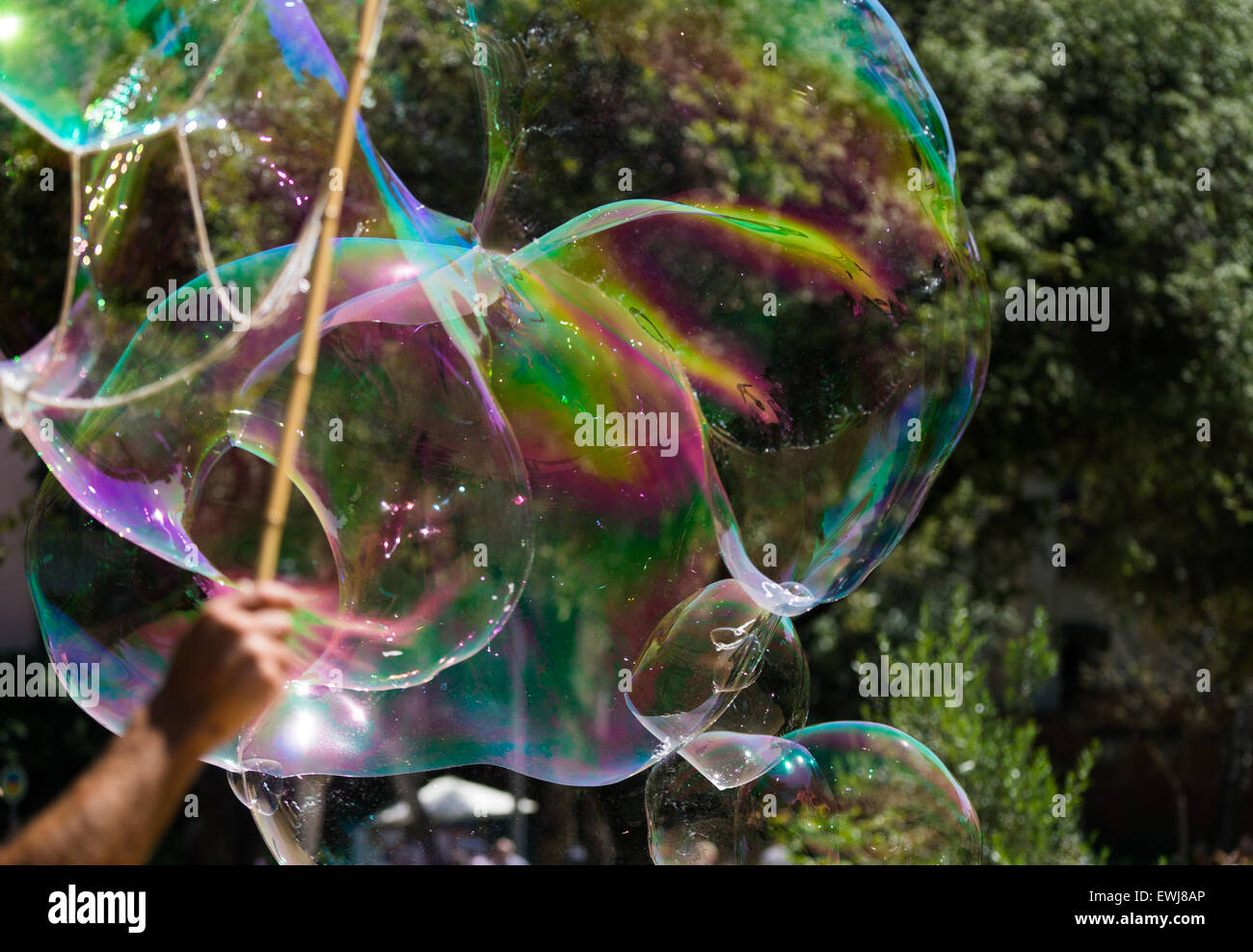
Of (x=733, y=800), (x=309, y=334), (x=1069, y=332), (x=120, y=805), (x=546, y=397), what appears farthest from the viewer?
(x=1069, y=332)

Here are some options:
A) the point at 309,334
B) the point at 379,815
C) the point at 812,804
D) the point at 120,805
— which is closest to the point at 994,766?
the point at 812,804

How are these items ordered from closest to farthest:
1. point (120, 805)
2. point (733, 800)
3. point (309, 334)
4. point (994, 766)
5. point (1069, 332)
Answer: point (120, 805) < point (309, 334) < point (733, 800) < point (994, 766) < point (1069, 332)

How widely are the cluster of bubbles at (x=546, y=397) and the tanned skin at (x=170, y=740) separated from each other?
1227mm

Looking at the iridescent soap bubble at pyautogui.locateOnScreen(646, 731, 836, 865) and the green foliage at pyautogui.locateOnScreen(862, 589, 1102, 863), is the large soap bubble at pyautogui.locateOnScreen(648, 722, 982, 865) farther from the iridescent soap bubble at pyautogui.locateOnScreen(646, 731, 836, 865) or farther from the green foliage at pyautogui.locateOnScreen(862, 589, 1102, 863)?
the green foliage at pyautogui.locateOnScreen(862, 589, 1102, 863)

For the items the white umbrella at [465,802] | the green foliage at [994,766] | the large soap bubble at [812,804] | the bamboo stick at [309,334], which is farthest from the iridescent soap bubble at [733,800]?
the green foliage at [994,766]

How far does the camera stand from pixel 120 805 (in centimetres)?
115

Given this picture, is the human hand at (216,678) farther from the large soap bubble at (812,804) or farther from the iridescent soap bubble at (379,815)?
the large soap bubble at (812,804)

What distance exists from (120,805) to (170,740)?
72mm

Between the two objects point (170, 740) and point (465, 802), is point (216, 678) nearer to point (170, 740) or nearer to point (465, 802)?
point (170, 740)

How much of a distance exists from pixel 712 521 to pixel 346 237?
100cm

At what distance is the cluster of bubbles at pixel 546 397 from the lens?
247 centimetres

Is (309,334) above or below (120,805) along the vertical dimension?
above

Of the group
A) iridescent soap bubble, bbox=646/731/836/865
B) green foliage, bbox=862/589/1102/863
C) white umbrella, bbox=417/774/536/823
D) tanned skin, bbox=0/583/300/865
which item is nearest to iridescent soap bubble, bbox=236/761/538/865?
white umbrella, bbox=417/774/536/823

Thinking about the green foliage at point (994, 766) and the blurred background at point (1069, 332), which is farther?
the blurred background at point (1069, 332)
